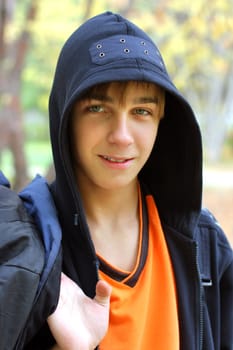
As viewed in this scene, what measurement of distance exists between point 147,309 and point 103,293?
0.22 metres

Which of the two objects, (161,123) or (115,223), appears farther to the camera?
Answer: (161,123)

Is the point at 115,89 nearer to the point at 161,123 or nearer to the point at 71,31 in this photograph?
the point at 161,123

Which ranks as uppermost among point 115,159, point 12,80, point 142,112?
point 12,80

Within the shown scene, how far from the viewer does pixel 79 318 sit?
3.63 feet

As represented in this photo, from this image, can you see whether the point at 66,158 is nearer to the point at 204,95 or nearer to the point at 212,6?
the point at 212,6

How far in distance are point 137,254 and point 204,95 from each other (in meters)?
14.7

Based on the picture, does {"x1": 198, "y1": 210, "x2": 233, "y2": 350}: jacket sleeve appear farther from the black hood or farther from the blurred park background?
the blurred park background

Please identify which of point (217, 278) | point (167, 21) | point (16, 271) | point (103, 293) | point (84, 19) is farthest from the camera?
point (167, 21)

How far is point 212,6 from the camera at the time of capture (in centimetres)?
557

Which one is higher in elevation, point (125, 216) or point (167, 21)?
point (167, 21)

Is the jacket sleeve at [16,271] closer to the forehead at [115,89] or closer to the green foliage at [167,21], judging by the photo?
the forehead at [115,89]

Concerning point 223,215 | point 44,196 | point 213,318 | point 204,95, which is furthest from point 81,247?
point 204,95

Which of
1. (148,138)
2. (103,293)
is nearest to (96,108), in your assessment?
(148,138)

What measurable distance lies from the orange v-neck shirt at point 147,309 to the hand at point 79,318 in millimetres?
102
